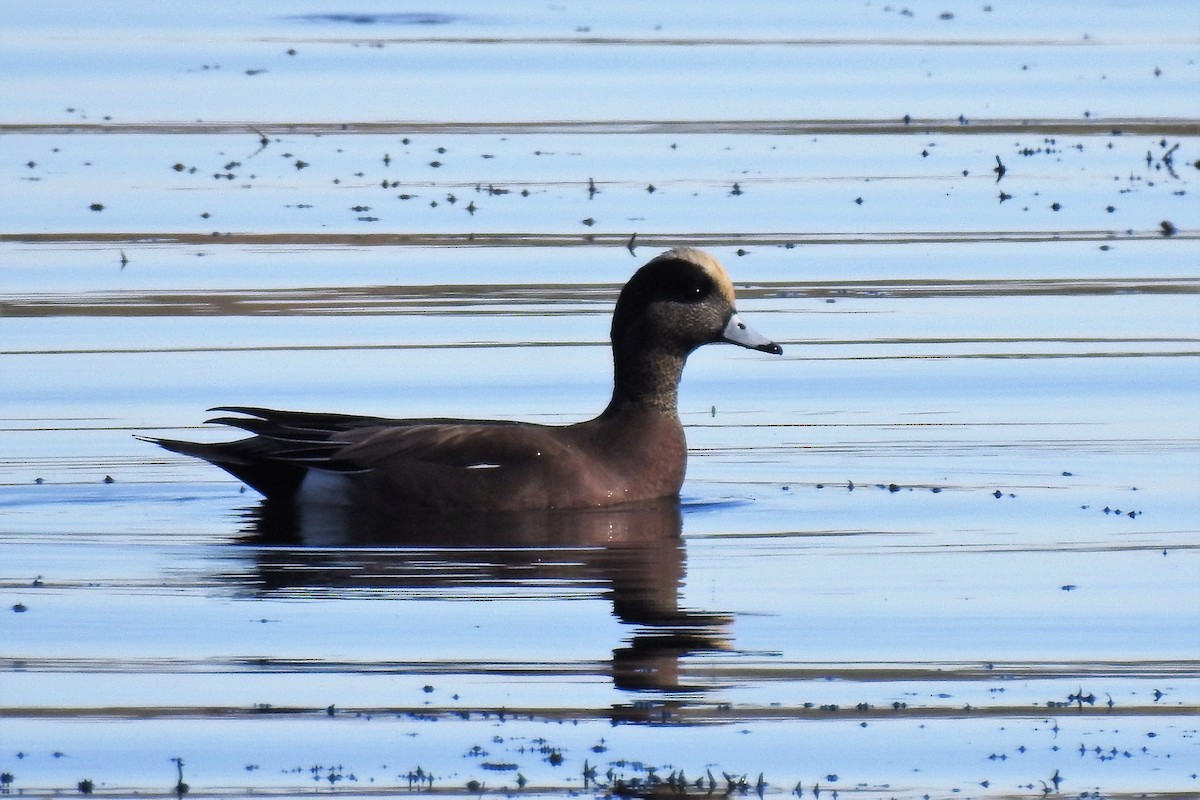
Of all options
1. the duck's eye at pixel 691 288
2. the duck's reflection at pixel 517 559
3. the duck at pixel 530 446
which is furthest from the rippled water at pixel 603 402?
the duck's eye at pixel 691 288

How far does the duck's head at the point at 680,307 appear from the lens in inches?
457

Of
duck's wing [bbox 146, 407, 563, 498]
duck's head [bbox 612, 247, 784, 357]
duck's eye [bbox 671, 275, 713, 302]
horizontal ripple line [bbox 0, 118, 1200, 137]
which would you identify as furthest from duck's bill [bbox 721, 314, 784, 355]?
horizontal ripple line [bbox 0, 118, 1200, 137]

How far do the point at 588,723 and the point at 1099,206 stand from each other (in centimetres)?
1218

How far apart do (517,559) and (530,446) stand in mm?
1063

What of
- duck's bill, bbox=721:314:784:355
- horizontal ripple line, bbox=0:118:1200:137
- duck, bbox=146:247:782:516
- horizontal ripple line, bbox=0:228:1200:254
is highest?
horizontal ripple line, bbox=0:118:1200:137

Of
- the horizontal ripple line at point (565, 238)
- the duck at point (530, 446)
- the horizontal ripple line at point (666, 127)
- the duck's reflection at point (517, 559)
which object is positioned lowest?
the duck's reflection at point (517, 559)

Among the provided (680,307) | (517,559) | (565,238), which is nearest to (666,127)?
(565,238)

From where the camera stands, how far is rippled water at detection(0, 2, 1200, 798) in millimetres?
7504

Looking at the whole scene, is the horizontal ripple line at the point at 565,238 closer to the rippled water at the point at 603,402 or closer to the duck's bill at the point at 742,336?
the rippled water at the point at 603,402

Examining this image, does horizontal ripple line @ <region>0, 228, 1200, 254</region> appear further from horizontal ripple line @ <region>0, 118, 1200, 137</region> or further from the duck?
the duck

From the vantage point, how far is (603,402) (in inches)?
520

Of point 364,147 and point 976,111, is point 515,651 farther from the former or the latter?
point 976,111

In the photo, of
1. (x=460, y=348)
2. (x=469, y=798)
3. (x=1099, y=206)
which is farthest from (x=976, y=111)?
(x=469, y=798)

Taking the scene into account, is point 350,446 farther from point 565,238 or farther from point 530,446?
point 565,238
